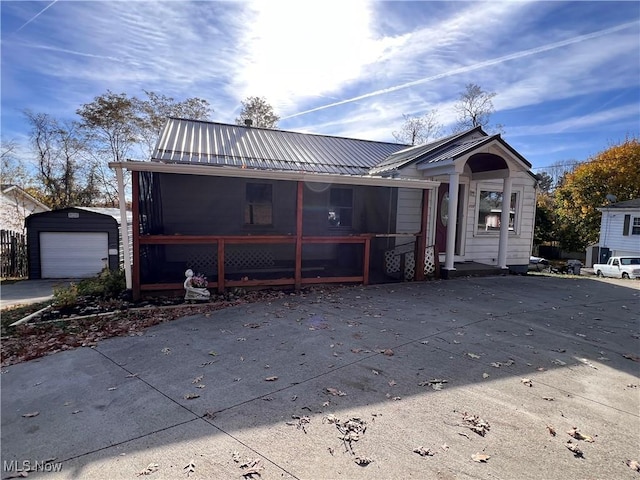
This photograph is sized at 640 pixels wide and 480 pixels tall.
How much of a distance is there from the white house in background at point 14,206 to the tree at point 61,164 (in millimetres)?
1367

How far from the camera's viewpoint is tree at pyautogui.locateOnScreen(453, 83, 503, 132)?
27.3 meters

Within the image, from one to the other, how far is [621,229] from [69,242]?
31206 millimetres

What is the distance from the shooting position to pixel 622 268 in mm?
16719

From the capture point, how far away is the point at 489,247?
11.4 m

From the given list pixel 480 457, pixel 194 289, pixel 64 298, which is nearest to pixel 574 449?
pixel 480 457

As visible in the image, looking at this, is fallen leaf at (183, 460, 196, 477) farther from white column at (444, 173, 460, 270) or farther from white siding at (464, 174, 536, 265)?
white siding at (464, 174, 536, 265)

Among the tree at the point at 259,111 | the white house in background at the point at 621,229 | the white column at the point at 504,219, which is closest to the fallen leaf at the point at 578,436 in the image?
the white column at the point at 504,219

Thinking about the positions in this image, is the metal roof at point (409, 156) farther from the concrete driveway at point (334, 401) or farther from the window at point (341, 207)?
the concrete driveway at point (334, 401)

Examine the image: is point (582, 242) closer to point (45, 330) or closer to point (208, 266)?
point (208, 266)

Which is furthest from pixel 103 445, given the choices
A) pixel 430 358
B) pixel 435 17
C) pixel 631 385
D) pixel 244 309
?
pixel 435 17

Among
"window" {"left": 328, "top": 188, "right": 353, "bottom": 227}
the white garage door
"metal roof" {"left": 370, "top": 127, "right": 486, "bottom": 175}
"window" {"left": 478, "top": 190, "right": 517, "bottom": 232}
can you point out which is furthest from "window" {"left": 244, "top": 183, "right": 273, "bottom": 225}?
the white garage door

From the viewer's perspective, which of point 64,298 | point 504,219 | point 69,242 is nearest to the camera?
point 64,298

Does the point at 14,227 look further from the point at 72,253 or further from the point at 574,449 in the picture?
the point at 574,449

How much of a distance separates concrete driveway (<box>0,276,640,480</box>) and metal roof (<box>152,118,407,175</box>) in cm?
544
